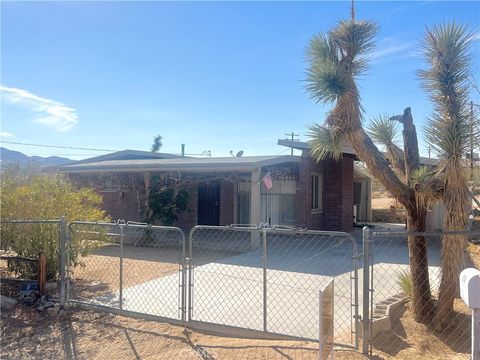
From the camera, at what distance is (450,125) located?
5.36m

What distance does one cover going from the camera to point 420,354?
16.2ft

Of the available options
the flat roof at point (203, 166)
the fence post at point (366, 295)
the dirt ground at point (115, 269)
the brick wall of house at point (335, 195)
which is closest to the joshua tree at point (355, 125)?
the fence post at point (366, 295)

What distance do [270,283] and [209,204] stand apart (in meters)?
7.92

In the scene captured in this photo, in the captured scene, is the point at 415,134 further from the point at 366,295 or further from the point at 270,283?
the point at 270,283

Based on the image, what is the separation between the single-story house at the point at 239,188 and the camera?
13961 millimetres

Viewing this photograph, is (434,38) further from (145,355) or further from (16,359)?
(16,359)

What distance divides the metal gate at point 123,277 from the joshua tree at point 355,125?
2.67 meters

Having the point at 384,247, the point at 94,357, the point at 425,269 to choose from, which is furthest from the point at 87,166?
the point at 425,269

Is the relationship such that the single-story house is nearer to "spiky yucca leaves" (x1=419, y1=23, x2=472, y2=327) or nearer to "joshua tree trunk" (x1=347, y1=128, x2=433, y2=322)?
"joshua tree trunk" (x1=347, y1=128, x2=433, y2=322)

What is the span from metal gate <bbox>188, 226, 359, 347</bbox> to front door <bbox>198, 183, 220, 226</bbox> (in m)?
1.87

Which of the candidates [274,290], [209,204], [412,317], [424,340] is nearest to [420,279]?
[412,317]

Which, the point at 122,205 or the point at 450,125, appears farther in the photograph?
the point at 122,205

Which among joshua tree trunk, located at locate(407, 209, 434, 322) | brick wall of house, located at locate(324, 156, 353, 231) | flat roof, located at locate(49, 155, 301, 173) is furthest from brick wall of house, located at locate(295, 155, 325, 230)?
joshua tree trunk, located at locate(407, 209, 434, 322)

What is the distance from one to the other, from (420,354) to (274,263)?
5527 millimetres
